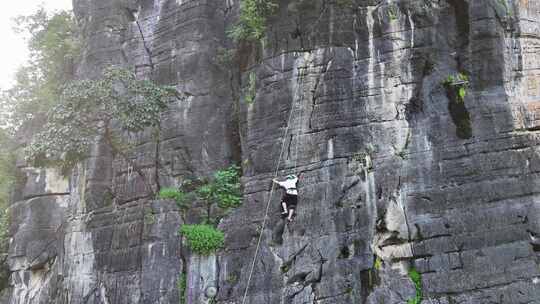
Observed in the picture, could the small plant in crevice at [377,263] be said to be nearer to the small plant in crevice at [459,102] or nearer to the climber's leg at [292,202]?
the climber's leg at [292,202]

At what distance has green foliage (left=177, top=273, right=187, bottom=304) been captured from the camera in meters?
12.8

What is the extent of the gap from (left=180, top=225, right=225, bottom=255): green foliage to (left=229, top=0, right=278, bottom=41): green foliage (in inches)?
180

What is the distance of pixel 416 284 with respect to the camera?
11.3 meters

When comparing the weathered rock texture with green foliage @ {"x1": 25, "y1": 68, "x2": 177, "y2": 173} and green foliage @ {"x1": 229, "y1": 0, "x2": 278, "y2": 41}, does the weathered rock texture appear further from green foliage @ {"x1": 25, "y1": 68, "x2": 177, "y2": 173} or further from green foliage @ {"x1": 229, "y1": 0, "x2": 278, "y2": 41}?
green foliage @ {"x1": 25, "y1": 68, "x2": 177, "y2": 173}

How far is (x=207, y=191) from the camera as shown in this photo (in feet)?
45.4

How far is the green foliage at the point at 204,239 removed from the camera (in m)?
12.9

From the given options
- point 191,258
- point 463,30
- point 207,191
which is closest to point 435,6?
point 463,30

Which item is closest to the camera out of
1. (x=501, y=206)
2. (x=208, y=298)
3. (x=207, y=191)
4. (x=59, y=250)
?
(x=501, y=206)

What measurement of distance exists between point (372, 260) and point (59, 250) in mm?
7868

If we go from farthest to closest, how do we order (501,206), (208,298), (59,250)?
(59,250) < (208,298) < (501,206)

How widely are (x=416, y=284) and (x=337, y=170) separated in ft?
8.87

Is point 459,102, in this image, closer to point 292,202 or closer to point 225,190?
point 292,202

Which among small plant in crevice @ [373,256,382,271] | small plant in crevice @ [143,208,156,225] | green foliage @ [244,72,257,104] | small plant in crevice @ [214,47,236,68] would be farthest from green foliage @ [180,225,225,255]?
small plant in crevice @ [214,47,236,68]

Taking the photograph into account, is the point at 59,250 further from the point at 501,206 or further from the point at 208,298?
the point at 501,206
